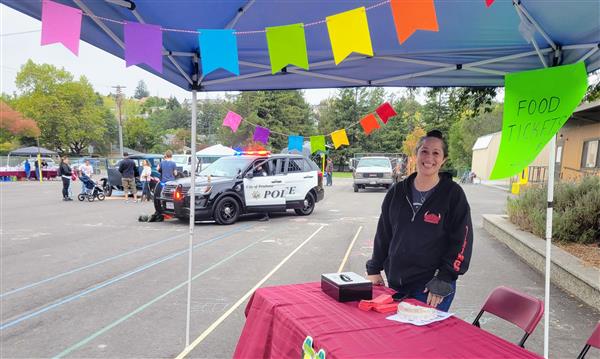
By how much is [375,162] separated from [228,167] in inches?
469

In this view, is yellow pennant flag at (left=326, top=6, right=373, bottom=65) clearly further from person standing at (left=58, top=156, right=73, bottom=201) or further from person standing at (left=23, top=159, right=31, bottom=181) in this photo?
person standing at (left=23, top=159, right=31, bottom=181)

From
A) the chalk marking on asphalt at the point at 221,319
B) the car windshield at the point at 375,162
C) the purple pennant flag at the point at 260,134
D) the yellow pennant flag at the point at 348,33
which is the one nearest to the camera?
the yellow pennant flag at the point at 348,33

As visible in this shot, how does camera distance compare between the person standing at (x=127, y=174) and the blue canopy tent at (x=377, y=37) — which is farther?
the person standing at (x=127, y=174)

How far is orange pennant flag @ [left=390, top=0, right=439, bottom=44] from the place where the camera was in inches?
89.4

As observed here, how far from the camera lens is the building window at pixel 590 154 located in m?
13.9

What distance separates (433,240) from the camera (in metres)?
2.34

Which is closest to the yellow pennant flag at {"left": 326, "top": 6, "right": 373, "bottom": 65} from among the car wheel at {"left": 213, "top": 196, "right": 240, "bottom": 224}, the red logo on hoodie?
the red logo on hoodie

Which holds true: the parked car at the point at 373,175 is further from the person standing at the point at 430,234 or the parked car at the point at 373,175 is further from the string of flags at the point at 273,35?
the person standing at the point at 430,234

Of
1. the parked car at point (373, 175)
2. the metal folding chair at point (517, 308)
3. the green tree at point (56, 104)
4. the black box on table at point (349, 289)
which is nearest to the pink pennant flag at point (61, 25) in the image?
the black box on table at point (349, 289)

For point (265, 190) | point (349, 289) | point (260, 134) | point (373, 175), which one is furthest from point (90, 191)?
point (349, 289)

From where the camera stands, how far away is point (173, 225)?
9.73 meters

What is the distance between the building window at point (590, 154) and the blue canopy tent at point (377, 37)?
12.4 meters

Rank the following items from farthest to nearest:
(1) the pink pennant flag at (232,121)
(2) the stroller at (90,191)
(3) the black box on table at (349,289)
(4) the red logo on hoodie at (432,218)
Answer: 1. (2) the stroller at (90,191)
2. (1) the pink pennant flag at (232,121)
3. (4) the red logo on hoodie at (432,218)
4. (3) the black box on table at (349,289)

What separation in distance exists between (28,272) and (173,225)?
421 centimetres
